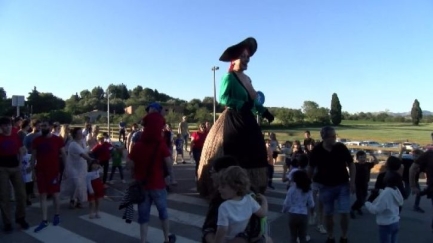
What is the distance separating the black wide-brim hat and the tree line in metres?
4.13

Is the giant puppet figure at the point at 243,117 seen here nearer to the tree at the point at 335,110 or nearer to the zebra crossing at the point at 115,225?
the zebra crossing at the point at 115,225

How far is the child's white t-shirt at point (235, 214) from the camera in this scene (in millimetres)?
2574

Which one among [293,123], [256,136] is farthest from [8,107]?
[256,136]

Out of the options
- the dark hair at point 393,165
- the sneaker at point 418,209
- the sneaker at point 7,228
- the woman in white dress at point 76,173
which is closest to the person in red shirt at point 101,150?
the woman in white dress at point 76,173

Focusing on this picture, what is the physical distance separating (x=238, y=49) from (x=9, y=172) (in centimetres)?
425

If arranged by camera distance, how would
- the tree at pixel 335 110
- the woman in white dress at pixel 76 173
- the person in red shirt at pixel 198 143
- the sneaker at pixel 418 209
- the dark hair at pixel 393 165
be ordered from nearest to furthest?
the dark hair at pixel 393 165
the woman in white dress at pixel 76 173
the sneaker at pixel 418 209
the person in red shirt at pixel 198 143
the tree at pixel 335 110

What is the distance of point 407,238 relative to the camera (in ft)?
19.5

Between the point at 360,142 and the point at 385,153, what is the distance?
253cm

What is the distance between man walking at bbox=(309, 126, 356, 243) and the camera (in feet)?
17.8

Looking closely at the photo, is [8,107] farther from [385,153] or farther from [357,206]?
[357,206]

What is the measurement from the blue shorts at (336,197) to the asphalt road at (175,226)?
0.68 meters

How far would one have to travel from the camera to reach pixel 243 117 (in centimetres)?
483

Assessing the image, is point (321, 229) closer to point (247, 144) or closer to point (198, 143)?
point (247, 144)

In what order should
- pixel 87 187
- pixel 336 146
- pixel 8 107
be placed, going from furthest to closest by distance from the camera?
1. pixel 8 107
2. pixel 87 187
3. pixel 336 146
